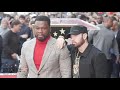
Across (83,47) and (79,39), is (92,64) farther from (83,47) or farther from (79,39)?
(79,39)

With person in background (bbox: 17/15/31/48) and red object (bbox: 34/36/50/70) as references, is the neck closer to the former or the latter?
red object (bbox: 34/36/50/70)

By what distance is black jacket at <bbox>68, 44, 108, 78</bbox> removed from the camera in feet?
11.5

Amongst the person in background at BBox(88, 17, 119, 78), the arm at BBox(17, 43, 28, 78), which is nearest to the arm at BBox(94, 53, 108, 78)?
the arm at BBox(17, 43, 28, 78)

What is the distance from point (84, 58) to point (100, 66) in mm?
263

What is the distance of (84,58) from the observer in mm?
3684

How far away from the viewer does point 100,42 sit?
4719 mm

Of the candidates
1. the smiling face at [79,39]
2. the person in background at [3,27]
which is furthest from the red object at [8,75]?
the smiling face at [79,39]

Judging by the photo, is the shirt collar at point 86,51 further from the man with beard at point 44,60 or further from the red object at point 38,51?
the red object at point 38,51

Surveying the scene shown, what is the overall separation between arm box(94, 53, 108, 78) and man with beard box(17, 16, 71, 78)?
0.35m

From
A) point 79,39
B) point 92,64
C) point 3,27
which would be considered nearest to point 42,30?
point 79,39

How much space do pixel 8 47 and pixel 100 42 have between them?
3.82 ft
